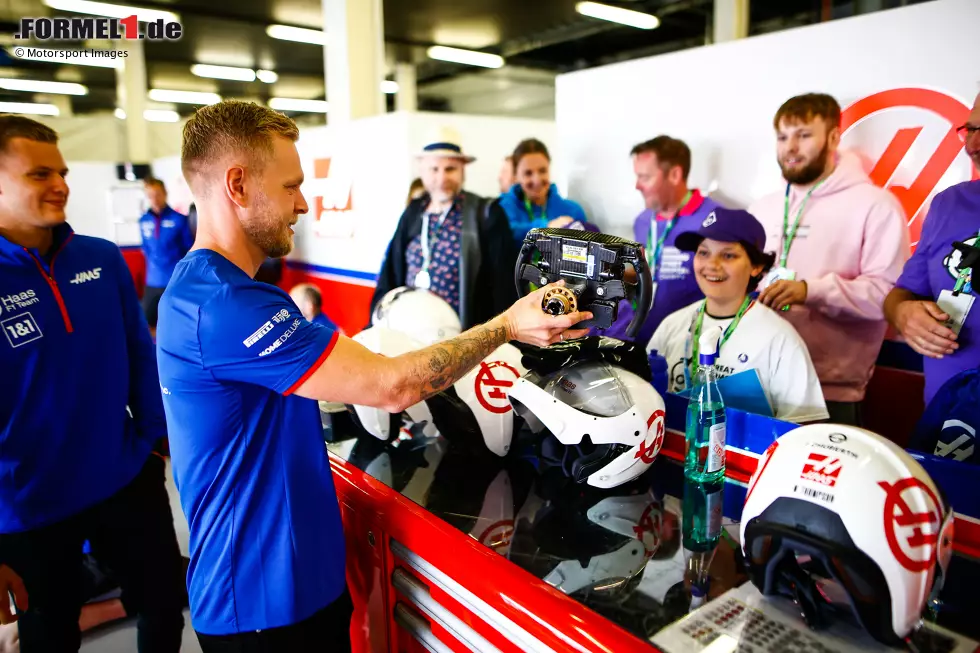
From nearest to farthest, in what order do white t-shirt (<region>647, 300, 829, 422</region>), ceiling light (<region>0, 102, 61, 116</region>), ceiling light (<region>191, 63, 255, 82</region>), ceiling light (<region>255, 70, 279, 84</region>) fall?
1. white t-shirt (<region>647, 300, 829, 422</region>)
2. ceiling light (<region>191, 63, 255, 82</region>)
3. ceiling light (<region>255, 70, 279, 84</region>)
4. ceiling light (<region>0, 102, 61, 116</region>)

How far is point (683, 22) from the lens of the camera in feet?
31.6

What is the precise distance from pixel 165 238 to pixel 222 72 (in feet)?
26.4

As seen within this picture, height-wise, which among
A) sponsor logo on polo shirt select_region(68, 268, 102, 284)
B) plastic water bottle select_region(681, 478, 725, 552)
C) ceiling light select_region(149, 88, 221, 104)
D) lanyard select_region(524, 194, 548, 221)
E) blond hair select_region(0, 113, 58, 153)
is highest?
ceiling light select_region(149, 88, 221, 104)

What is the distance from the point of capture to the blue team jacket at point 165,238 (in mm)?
6227

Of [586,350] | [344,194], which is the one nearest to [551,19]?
[344,194]

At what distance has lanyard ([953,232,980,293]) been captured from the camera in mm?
1767

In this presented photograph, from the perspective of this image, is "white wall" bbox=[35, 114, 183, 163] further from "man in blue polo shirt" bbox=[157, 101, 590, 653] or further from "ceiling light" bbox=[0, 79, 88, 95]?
"man in blue polo shirt" bbox=[157, 101, 590, 653]

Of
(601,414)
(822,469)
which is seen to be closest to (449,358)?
(601,414)

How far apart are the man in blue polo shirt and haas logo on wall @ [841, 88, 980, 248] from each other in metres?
1.95

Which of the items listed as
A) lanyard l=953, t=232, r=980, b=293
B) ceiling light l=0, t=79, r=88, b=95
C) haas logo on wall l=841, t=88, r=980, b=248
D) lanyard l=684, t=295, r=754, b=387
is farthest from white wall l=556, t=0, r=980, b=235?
ceiling light l=0, t=79, r=88, b=95

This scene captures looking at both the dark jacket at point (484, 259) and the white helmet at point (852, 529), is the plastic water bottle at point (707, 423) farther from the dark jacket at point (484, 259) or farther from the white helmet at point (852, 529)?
the dark jacket at point (484, 259)

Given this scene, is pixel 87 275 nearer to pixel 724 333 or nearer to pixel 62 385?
pixel 62 385

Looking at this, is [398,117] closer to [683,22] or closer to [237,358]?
[237,358]

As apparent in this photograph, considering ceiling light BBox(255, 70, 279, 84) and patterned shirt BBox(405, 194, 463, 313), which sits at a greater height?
ceiling light BBox(255, 70, 279, 84)
